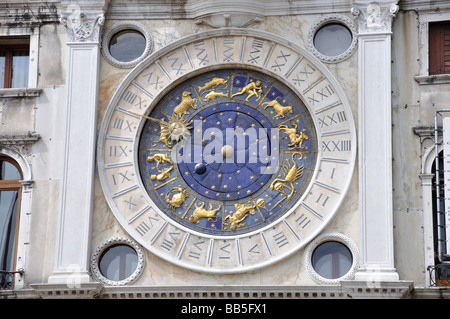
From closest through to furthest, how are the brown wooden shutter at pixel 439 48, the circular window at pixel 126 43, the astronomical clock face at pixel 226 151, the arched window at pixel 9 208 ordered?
the astronomical clock face at pixel 226 151 < the brown wooden shutter at pixel 439 48 < the arched window at pixel 9 208 < the circular window at pixel 126 43

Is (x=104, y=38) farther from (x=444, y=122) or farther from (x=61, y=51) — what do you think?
(x=444, y=122)

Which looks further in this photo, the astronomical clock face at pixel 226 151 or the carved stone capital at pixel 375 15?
the carved stone capital at pixel 375 15

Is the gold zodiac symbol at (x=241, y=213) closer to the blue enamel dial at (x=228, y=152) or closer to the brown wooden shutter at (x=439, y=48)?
the blue enamel dial at (x=228, y=152)

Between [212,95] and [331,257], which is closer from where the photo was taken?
[331,257]

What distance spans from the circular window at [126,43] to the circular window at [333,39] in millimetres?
2710

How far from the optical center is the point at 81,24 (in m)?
22.6

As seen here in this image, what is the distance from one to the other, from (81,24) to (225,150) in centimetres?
315

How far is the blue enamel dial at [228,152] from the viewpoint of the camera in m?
21.8

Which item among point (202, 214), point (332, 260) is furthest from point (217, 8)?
point (332, 260)

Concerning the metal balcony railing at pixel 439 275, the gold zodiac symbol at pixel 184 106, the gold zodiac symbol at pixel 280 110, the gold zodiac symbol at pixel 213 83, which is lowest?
the metal balcony railing at pixel 439 275

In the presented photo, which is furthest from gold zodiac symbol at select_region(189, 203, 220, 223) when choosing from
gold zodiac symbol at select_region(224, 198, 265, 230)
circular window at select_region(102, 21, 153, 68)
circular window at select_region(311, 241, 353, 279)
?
circular window at select_region(102, 21, 153, 68)

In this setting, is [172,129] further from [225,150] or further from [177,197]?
[177,197]

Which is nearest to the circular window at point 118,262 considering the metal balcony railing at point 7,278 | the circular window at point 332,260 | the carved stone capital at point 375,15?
the metal balcony railing at point 7,278
